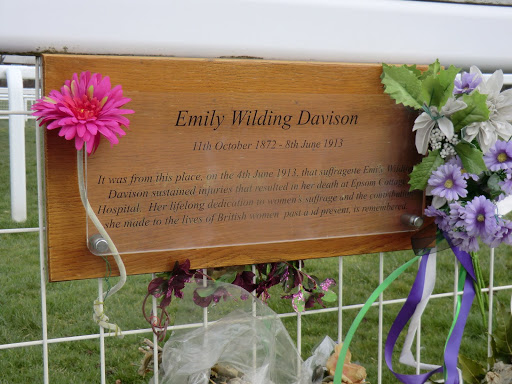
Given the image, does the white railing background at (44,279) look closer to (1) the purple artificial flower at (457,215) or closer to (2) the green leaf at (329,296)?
(2) the green leaf at (329,296)

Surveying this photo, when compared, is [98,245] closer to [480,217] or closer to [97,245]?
[97,245]

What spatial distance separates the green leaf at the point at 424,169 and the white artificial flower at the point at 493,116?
0.09 m

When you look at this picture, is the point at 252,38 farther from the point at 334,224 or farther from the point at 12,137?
the point at 12,137

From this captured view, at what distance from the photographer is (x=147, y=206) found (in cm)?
163

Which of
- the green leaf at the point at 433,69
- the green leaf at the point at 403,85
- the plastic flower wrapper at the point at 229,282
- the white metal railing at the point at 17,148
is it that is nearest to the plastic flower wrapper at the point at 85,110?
the plastic flower wrapper at the point at 229,282

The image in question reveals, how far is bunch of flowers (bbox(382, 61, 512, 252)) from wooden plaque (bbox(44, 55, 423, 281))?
0.26 feet

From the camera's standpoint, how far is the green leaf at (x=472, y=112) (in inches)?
68.2

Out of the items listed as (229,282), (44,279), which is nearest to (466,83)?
(229,282)

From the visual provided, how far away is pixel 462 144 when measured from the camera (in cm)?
180

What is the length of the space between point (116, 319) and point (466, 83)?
7.14 ft

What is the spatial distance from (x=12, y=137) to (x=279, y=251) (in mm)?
2523

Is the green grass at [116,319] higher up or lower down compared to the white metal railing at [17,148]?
lower down

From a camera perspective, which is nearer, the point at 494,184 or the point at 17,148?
the point at 494,184

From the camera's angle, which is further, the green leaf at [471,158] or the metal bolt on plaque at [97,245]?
the green leaf at [471,158]
